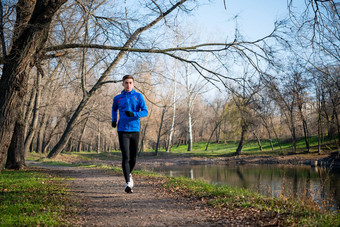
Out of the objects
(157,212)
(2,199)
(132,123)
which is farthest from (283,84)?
(2,199)

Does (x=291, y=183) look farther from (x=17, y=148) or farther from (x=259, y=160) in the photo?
Answer: (x=259, y=160)

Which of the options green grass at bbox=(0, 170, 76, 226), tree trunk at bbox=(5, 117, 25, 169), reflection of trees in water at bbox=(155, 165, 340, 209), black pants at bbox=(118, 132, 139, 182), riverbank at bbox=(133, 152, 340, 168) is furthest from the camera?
riverbank at bbox=(133, 152, 340, 168)

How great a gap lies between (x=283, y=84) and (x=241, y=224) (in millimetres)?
3669

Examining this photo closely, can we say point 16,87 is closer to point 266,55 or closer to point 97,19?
point 97,19

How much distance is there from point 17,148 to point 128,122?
25.7 feet

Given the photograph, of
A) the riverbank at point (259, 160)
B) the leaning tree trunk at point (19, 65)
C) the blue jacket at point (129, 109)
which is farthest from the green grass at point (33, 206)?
the riverbank at point (259, 160)

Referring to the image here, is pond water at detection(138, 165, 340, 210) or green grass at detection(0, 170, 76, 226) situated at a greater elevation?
green grass at detection(0, 170, 76, 226)

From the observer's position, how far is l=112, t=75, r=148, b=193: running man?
6.46 metres

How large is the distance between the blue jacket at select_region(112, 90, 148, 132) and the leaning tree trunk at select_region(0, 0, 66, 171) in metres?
2.23

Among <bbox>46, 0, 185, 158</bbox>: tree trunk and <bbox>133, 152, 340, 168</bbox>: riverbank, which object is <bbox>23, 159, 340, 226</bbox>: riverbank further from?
<bbox>133, 152, 340, 168</bbox>: riverbank

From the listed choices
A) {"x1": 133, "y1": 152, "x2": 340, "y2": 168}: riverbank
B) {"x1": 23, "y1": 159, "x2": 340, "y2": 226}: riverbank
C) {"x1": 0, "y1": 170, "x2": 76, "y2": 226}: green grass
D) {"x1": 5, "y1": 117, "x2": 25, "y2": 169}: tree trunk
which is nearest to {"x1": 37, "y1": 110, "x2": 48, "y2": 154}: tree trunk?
{"x1": 133, "y1": 152, "x2": 340, "y2": 168}: riverbank

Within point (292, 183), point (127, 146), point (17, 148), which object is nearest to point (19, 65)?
point (127, 146)

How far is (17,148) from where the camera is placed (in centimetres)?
1212

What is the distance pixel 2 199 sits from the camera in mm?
5977
